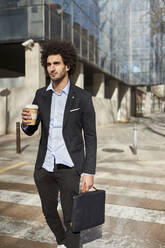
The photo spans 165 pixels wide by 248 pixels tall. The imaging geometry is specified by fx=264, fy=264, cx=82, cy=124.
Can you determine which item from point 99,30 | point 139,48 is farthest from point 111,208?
point 139,48

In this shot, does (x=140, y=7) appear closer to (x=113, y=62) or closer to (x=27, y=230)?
(x=113, y=62)

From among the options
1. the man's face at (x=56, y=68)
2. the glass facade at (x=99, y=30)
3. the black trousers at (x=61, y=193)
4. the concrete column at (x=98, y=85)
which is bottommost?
the black trousers at (x=61, y=193)

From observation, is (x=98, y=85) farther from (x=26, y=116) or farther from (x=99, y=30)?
(x=26, y=116)

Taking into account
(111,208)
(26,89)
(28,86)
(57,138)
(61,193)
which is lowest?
(111,208)

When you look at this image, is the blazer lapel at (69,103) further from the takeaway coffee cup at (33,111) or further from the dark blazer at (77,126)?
the takeaway coffee cup at (33,111)

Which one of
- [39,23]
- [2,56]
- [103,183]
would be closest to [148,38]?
[2,56]

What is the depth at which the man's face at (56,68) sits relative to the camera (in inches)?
97.0

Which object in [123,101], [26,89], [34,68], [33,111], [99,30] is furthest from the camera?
[123,101]

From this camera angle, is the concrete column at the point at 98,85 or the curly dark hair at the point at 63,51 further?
the concrete column at the point at 98,85

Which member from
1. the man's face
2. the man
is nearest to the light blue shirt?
the man

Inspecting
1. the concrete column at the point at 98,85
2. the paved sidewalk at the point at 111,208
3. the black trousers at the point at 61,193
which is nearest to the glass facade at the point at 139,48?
the concrete column at the point at 98,85

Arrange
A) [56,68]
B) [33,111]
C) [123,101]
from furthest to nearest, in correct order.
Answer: [123,101]
[56,68]
[33,111]

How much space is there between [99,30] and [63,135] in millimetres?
25060

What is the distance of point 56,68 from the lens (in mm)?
2471
